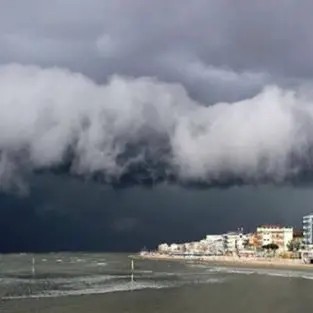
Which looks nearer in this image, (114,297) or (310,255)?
(114,297)

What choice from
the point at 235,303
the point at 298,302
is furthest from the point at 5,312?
the point at 298,302

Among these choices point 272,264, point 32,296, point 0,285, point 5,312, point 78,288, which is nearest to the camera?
point 5,312

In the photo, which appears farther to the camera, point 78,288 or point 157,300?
point 78,288

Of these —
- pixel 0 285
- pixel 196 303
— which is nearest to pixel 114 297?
pixel 196 303

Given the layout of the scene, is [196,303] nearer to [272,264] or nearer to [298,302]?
[298,302]

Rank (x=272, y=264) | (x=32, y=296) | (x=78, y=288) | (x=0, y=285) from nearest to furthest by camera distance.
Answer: (x=32, y=296) → (x=78, y=288) → (x=0, y=285) → (x=272, y=264)

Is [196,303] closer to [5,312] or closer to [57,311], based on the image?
[57,311]

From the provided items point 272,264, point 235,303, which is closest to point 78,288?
point 235,303

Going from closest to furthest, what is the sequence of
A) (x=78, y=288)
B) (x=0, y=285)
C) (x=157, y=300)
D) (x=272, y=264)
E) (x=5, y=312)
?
(x=5, y=312)
(x=157, y=300)
(x=78, y=288)
(x=0, y=285)
(x=272, y=264)

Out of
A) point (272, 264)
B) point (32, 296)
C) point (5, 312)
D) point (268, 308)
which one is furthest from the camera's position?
point (272, 264)
